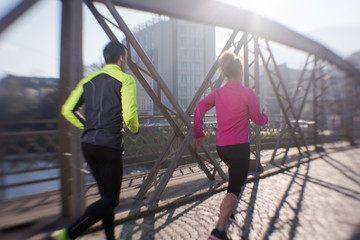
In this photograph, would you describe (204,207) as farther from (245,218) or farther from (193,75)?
(193,75)

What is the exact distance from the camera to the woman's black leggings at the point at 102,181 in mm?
2129

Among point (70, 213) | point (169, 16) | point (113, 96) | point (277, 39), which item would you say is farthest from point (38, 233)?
point (277, 39)

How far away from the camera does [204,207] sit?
3.80m

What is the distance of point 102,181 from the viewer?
223cm

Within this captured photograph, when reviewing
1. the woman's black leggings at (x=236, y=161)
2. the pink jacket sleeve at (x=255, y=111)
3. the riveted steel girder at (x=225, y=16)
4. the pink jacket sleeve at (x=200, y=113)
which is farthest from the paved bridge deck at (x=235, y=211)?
the riveted steel girder at (x=225, y=16)

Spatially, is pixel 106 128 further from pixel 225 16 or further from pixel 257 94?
pixel 257 94

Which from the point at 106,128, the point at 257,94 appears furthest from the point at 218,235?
the point at 257,94

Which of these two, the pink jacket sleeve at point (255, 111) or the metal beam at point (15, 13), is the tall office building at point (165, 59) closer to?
the metal beam at point (15, 13)

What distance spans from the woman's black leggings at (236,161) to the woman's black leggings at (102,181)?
111 cm

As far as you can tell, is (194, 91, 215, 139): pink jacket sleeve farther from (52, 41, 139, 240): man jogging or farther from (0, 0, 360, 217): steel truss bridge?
(0, 0, 360, 217): steel truss bridge

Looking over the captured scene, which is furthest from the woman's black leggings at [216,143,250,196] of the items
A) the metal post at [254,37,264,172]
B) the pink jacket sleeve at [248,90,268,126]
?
the metal post at [254,37,264,172]

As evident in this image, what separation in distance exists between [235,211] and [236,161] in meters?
1.27

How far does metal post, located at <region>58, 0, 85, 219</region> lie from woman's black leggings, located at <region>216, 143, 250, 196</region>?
1.81 meters

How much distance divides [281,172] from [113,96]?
5.21 m
